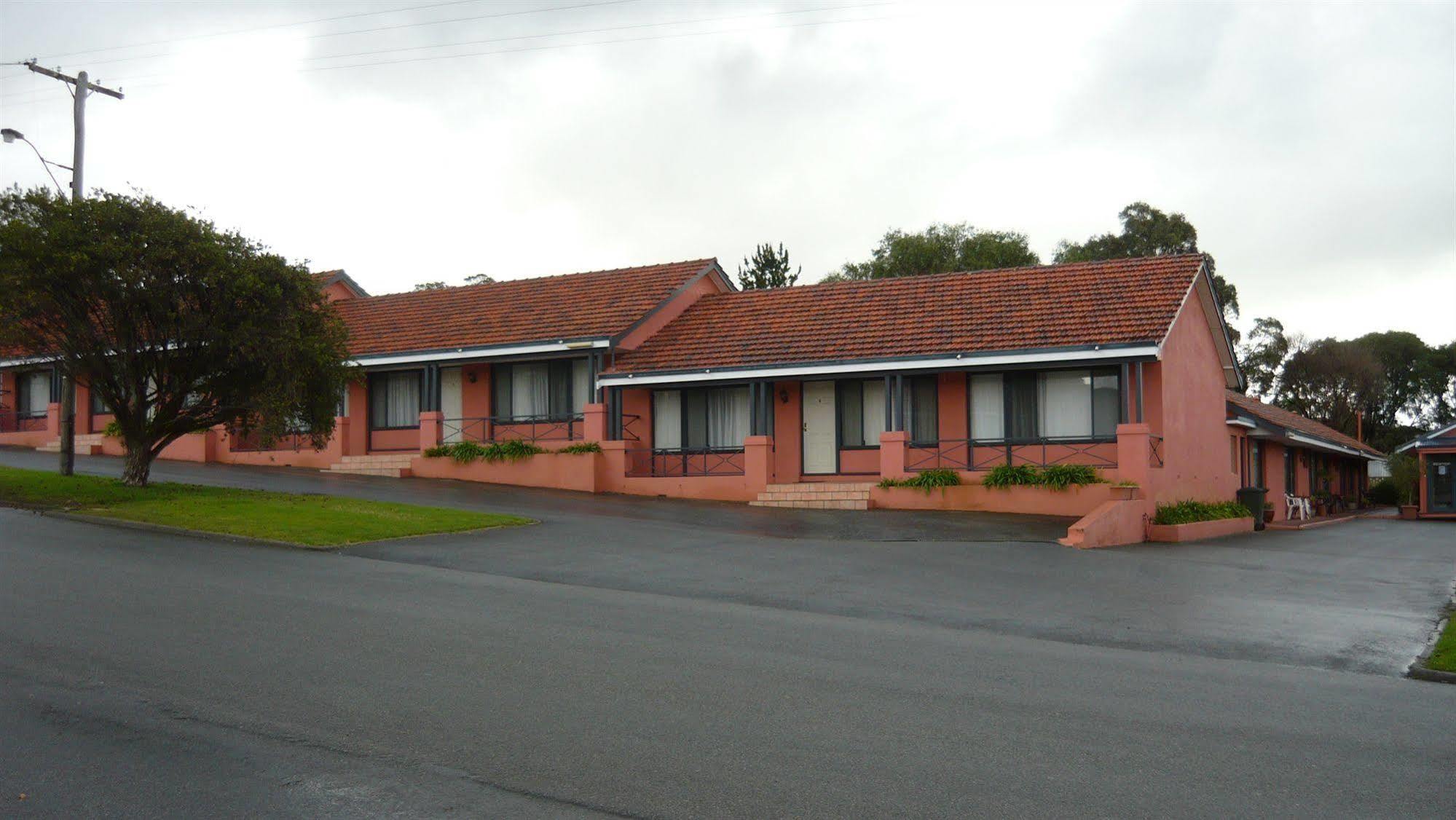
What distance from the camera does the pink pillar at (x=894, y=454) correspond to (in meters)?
22.8

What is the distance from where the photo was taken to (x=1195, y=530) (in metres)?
21.0

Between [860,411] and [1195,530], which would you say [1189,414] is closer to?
[1195,530]

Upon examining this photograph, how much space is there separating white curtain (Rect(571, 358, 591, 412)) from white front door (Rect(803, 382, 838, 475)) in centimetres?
557

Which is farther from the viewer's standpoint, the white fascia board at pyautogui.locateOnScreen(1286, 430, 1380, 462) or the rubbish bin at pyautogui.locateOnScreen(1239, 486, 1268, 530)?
the white fascia board at pyautogui.locateOnScreen(1286, 430, 1380, 462)

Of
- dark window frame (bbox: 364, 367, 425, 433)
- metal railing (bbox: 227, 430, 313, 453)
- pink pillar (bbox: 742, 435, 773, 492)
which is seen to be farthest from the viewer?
dark window frame (bbox: 364, 367, 425, 433)

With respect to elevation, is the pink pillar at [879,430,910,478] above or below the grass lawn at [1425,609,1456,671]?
above

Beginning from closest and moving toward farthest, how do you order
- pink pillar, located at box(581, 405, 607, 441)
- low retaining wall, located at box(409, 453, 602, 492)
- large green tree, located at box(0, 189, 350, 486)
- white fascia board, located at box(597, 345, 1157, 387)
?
1. large green tree, located at box(0, 189, 350, 486)
2. white fascia board, located at box(597, 345, 1157, 387)
3. low retaining wall, located at box(409, 453, 602, 492)
4. pink pillar, located at box(581, 405, 607, 441)

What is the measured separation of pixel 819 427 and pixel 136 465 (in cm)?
1332

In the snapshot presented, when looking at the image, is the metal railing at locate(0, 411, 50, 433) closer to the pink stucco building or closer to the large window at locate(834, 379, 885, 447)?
the pink stucco building

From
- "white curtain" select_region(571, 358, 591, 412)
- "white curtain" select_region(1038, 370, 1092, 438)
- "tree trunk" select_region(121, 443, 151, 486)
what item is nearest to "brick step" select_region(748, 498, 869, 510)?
"white curtain" select_region(1038, 370, 1092, 438)

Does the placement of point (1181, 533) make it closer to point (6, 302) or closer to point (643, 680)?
point (643, 680)

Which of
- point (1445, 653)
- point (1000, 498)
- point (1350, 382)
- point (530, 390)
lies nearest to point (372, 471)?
point (530, 390)

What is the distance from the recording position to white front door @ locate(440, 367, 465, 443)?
2911 cm

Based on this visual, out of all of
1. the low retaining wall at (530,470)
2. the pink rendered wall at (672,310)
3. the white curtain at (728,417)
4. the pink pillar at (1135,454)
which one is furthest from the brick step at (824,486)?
the pink rendered wall at (672,310)
